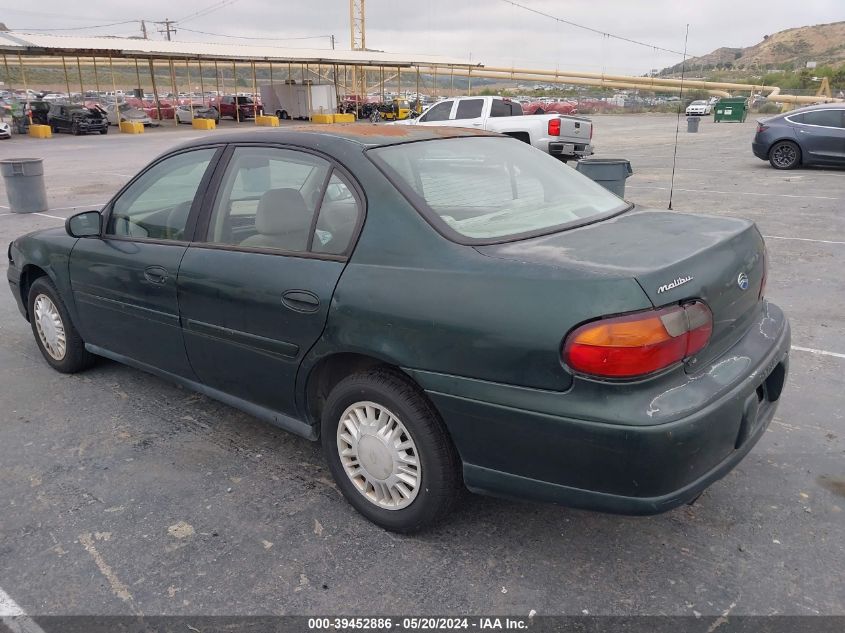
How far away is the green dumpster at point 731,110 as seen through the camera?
3900 cm

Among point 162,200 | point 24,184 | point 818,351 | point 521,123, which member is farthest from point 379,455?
point 521,123

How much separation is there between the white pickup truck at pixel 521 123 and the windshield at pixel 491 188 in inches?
472

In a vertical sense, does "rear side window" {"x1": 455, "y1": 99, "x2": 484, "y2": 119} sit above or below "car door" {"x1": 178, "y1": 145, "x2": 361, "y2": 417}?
above

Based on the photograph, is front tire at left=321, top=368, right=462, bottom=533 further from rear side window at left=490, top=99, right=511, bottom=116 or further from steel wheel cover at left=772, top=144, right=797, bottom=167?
steel wheel cover at left=772, top=144, right=797, bottom=167

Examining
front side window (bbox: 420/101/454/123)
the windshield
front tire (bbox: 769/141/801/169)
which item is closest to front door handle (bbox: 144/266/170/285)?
the windshield

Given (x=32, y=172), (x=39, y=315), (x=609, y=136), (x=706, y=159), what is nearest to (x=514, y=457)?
(x=39, y=315)

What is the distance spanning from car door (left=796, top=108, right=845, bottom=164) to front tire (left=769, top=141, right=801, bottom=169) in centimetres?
20

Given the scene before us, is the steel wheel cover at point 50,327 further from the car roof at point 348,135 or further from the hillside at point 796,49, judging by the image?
the hillside at point 796,49

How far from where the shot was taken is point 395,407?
2.63 meters

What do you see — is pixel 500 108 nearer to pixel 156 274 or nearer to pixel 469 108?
pixel 469 108

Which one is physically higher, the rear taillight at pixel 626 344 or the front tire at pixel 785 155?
the rear taillight at pixel 626 344

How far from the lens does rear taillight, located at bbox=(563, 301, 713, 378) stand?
2.19 metres

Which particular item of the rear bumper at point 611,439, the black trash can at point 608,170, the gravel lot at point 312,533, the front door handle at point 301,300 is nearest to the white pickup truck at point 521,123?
the black trash can at point 608,170

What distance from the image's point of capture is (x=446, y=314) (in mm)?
2432
